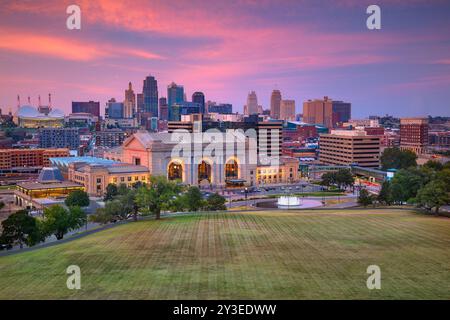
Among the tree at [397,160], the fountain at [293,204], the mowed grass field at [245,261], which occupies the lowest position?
the fountain at [293,204]

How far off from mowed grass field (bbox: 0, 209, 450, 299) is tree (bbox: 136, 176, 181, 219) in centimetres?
321

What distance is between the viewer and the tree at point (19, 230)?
38.8 meters

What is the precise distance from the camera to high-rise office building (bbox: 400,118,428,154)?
165500 millimetres

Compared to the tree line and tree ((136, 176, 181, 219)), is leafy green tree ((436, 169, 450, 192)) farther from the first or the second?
tree ((136, 176, 181, 219))

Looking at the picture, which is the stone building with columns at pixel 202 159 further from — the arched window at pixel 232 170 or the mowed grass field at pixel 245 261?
the mowed grass field at pixel 245 261

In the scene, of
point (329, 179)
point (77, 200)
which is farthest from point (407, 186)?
point (77, 200)

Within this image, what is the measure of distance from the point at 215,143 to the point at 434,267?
68.6 m

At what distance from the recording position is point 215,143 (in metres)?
93.1

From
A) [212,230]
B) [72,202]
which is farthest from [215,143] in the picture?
[212,230]

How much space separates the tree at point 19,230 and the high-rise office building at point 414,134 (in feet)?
481

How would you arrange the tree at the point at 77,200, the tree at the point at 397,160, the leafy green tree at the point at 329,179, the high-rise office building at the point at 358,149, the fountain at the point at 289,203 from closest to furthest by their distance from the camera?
the tree at the point at 77,200, the fountain at the point at 289,203, the leafy green tree at the point at 329,179, the tree at the point at 397,160, the high-rise office building at the point at 358,149

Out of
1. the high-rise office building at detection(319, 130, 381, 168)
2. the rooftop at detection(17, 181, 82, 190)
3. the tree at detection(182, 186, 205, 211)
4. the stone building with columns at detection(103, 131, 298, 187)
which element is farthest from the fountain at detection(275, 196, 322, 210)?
the high-rise office building at detection(319, 130, 381, 168)

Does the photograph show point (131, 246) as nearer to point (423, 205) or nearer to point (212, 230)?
point (212, 230)

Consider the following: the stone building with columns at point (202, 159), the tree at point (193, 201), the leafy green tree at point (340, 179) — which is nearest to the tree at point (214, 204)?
the tree at point (193, 201)
